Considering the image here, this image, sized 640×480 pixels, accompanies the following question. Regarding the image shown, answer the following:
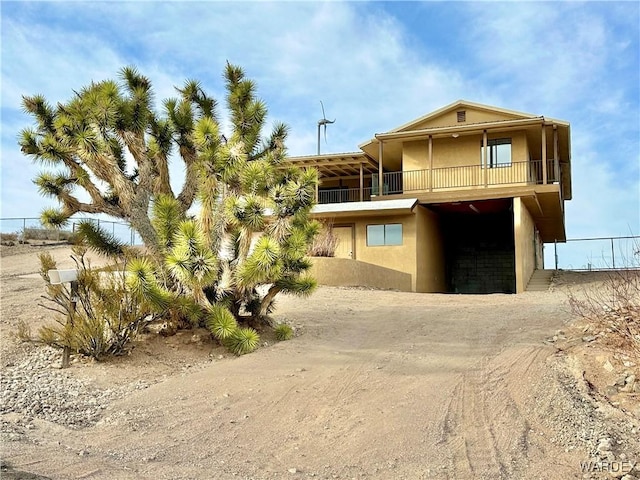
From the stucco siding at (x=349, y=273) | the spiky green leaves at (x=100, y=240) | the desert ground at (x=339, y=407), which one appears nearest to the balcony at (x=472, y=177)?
the stucco siding at (x=349, y=273)

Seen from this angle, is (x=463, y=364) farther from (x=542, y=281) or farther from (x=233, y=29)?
(x=542, y=281)

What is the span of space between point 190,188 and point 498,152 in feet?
52.4

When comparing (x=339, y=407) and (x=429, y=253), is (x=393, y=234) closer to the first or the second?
(x=429, y=253)

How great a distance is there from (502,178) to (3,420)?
2119 centimetres

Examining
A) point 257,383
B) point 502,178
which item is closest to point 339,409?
point 257,383

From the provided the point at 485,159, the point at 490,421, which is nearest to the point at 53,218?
the point at 490,421

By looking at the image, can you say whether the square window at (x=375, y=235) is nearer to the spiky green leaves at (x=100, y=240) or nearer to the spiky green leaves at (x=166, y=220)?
the spiky green leaves at (x=100, y=240)

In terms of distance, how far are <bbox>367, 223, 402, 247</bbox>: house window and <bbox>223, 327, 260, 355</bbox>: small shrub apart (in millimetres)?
13545

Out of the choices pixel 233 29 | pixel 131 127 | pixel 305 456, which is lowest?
pixel 305 456

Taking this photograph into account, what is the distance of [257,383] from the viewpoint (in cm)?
906

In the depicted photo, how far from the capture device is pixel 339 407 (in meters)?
7.88

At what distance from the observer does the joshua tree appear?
1129 cm

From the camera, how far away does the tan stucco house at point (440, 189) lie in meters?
23.2

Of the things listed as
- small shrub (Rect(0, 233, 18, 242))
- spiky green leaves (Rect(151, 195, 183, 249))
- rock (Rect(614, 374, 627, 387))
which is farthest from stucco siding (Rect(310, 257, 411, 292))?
small shrub (Rect(0, 233, 18, 242))
